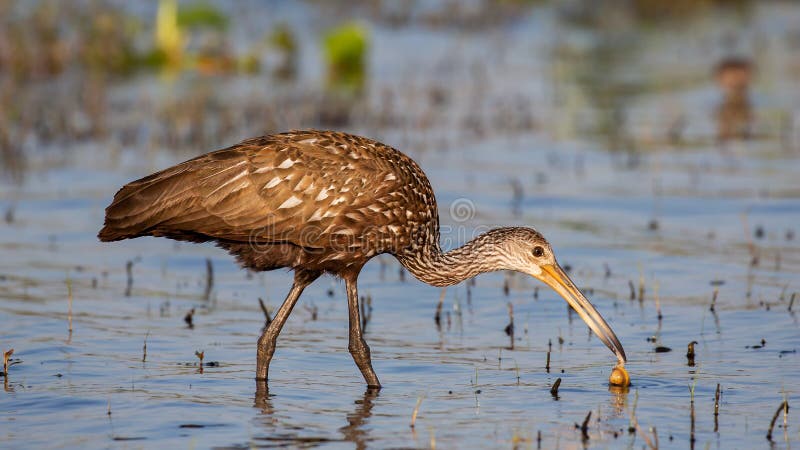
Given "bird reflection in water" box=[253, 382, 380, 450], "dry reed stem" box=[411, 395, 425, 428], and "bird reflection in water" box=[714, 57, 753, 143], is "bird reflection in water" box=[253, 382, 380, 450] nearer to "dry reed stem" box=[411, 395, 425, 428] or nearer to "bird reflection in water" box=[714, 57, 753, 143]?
"dry reed stem" box=[411, 395, 425, 428]

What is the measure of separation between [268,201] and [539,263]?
169cm

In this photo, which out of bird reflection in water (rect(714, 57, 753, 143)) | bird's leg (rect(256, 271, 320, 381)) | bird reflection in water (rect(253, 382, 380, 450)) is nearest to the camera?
bird reflection in water (rect(253, 382, 380, 450))

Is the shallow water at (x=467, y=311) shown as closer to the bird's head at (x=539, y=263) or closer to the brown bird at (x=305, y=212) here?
the bird's head at (x=539, y=263)

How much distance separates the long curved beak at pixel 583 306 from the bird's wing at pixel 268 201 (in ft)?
3.37

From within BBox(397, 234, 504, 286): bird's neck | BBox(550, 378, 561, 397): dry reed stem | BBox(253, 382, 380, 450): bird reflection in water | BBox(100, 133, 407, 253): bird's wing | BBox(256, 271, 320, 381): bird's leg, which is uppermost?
BBox(100, 133, 407, 253): bird's wing

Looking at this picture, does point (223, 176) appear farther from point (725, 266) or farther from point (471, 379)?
point (725, 266)

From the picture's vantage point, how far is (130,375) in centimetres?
808

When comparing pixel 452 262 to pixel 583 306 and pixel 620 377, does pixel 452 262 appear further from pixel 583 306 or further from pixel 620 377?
pixel 620 377

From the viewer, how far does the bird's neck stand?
823 cm

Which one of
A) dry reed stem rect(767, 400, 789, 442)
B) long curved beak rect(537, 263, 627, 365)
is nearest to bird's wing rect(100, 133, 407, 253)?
long curved beak rect(537, 263, 627, 365)

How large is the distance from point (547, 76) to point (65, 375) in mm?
13641

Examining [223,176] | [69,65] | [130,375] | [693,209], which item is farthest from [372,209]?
[69,65]

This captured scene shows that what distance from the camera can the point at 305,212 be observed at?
779cm

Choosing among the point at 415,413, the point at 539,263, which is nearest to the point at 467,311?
the point at 539,263
